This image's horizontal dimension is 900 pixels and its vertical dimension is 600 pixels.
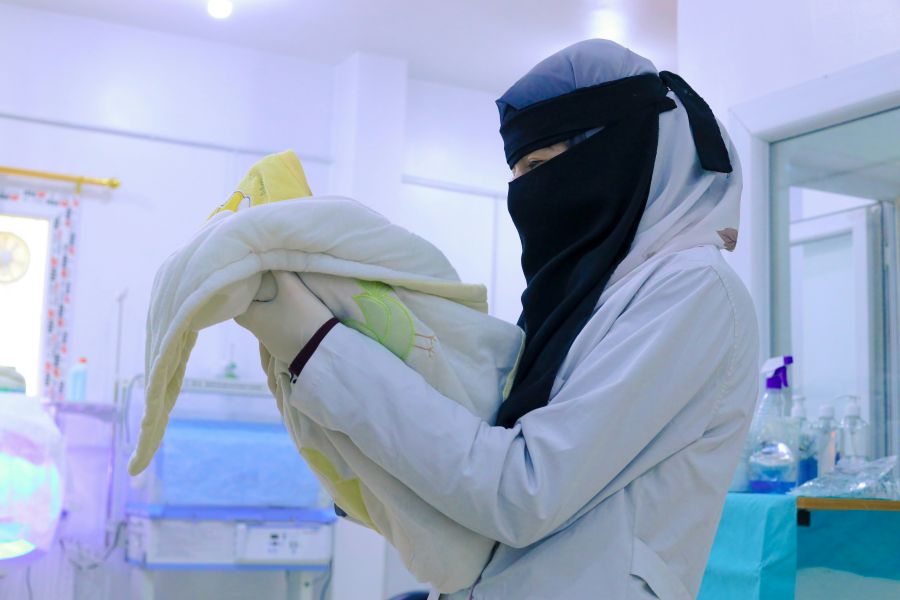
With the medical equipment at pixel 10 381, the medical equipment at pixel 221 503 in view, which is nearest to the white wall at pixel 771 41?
the medical equipment at pixel 10 381

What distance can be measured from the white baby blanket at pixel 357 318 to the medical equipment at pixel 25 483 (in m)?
2.28

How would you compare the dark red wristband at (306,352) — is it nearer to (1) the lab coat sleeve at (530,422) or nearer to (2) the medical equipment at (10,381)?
(1) the lab coat sleeve at (530,422)

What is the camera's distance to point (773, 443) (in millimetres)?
2314

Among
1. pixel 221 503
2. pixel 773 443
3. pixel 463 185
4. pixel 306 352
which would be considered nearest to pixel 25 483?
pixel 221 503

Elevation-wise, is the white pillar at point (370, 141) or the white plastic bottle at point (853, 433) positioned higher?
the white pillar at point (370, 141)

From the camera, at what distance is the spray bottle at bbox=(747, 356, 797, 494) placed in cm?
227

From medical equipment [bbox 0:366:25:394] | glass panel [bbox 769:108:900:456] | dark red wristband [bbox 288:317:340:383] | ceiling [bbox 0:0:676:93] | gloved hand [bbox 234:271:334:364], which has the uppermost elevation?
ceiling [bbox 0:0:676:93]

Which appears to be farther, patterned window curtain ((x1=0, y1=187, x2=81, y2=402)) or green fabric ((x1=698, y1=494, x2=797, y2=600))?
patterned window curtain ((x1=0, y1=187, x2=81, y2=402))

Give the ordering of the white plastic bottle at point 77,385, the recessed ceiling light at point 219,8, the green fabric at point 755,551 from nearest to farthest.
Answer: the green fabric at point 755,551 → the white plastic bottle at point 77,385 → the recessed ceiling light at point 219,8

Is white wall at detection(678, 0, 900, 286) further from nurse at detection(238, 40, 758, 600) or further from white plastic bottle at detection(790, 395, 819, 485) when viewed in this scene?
nurse at detection(238, 40, 758, 600)

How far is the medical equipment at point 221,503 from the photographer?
4.08 m

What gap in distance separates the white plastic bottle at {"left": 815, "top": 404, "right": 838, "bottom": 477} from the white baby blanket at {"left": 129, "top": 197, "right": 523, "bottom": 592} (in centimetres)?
148

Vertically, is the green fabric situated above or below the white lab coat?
below

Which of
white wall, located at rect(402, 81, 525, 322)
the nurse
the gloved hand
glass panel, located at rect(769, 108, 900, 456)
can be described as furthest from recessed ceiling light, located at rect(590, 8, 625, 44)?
the gloved hand
